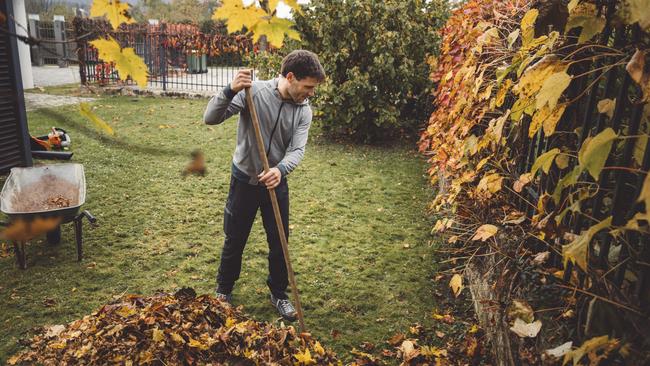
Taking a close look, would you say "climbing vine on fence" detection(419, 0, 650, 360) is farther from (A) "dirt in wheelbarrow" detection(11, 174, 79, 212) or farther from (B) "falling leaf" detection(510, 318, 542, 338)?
(A) "dirt in wheelbarrow" detection(11, 174, 79, 212)

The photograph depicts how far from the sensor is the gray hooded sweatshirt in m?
3.30

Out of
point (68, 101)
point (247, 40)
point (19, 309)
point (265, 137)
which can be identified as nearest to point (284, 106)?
point (265, 137)

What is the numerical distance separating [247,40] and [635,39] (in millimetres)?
15579

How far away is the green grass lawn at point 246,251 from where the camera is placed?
368 cm

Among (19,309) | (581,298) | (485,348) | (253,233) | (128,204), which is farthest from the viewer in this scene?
(128,204)

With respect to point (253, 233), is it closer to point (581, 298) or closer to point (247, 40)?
point (581, 298)

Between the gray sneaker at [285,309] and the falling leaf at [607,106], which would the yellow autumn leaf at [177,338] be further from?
the falling leaf at [607,106]

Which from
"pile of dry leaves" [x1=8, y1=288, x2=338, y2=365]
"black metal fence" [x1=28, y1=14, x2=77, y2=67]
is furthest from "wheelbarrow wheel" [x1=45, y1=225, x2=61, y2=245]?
"black metal fence" [x1=28, y1=14, x2=77, y2=67]

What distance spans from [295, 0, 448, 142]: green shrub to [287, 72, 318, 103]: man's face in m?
4.76

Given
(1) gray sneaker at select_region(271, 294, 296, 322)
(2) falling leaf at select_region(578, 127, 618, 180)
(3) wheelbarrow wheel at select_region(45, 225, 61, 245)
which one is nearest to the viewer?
(2) falling leaf at select_region(578, 127, 618, 180)

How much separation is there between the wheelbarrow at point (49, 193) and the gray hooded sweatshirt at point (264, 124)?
5.95 ft

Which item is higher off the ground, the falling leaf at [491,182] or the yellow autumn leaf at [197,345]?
the falling leaf at [491,182]

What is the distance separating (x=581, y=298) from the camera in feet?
6.27

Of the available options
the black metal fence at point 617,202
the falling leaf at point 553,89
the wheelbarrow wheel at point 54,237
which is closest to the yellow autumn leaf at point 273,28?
the falling leaf at point 553,89
